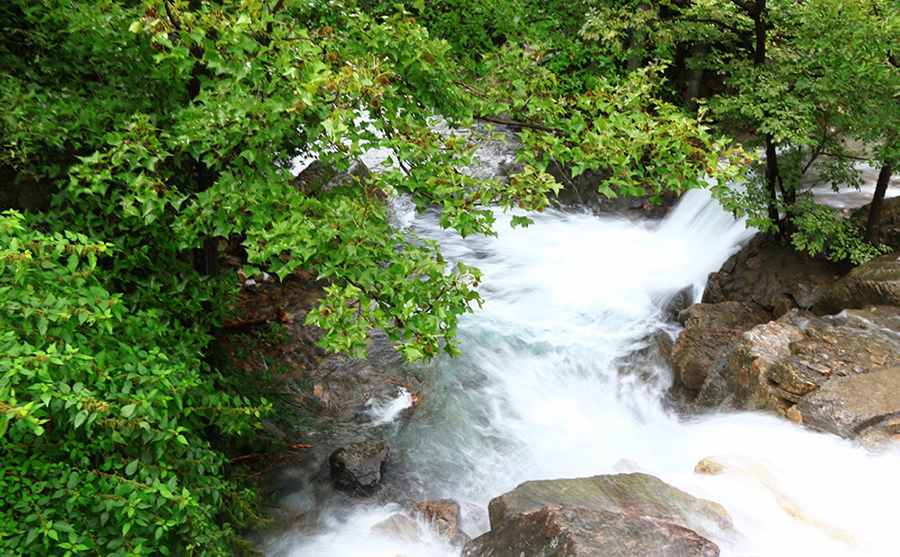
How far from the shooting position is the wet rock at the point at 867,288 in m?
7.70

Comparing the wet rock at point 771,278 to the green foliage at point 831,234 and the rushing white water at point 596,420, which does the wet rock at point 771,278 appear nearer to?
the green foliage at point 831,234

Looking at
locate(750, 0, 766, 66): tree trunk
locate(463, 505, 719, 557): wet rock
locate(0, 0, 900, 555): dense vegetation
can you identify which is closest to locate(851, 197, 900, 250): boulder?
locate(750, 0, 766, 66): tree trunk

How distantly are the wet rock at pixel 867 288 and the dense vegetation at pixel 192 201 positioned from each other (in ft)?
15.2

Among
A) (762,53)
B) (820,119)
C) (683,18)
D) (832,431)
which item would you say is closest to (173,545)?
(832,431)

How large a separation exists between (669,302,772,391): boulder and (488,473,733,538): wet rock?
3056 mm

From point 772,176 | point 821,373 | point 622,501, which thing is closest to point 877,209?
point 772,176

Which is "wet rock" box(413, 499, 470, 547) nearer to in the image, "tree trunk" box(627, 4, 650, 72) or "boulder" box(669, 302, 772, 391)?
"boulder" box(669, 302, 772, 391)

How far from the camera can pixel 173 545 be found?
3.81m

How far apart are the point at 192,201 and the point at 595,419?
18.8ft

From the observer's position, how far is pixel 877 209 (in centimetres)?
871

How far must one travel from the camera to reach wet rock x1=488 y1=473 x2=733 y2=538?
4.77 metres

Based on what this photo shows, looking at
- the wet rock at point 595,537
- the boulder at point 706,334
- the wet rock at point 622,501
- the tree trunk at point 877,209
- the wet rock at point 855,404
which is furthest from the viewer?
the tree trunk at point 877,209

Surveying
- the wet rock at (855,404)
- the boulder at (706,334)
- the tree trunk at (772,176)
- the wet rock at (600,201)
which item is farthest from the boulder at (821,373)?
the wet rock at (600,201)

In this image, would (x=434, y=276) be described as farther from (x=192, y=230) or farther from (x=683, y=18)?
(x=683, y=18)
